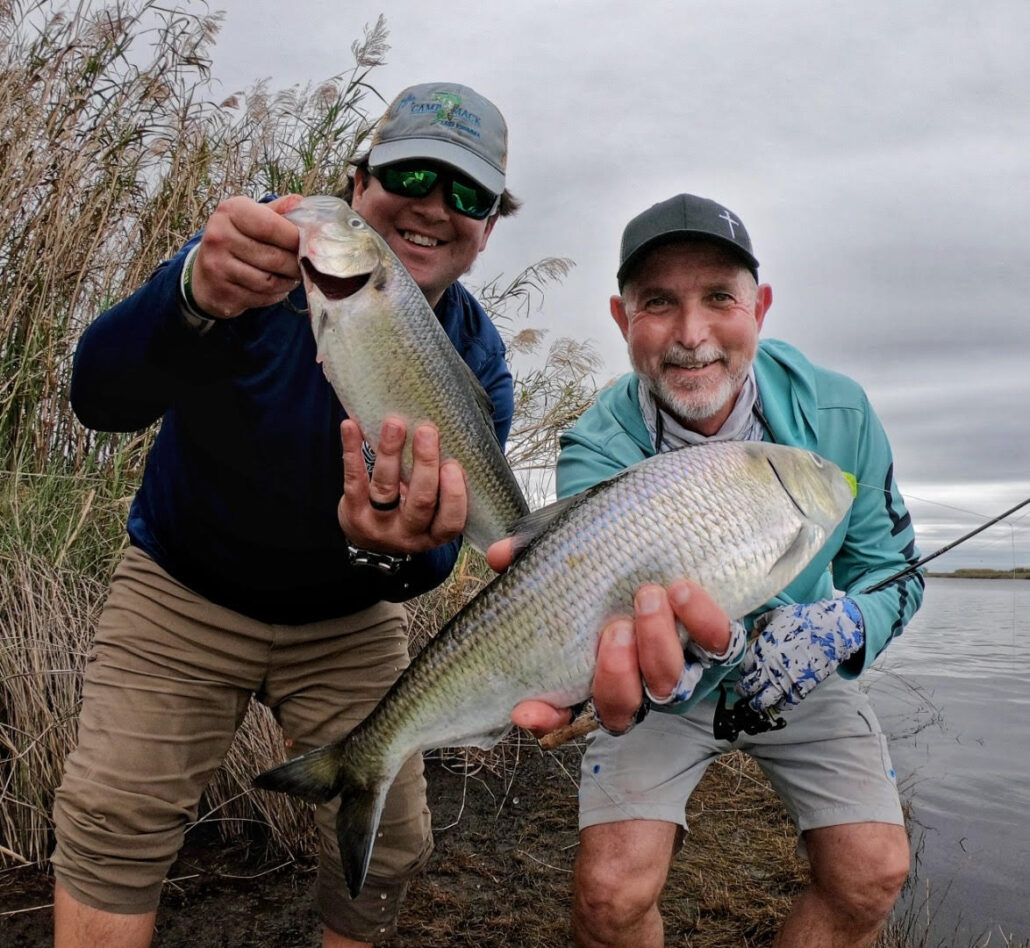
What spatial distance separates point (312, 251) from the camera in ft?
7.32

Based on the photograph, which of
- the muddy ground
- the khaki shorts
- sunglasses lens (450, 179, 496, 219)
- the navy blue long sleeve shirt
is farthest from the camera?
the muddy ground

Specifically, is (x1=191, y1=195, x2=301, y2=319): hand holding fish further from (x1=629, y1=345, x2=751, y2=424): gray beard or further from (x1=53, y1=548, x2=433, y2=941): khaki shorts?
(x1=629, y1=345, x2=751, y2=424): gray beard

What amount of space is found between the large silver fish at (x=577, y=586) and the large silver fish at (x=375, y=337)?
0.49 meters

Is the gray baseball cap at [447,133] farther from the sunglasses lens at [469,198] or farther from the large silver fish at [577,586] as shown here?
the large silver fish at [577,586]

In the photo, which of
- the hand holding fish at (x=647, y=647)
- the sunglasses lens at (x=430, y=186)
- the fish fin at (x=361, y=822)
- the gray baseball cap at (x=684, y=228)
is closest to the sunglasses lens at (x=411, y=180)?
the sunglasses lens at (x=430, y=186)

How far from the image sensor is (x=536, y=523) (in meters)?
2.35

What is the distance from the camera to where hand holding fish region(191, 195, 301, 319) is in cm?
205

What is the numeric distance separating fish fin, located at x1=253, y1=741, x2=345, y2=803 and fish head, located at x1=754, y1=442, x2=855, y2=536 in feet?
Result: 4.78

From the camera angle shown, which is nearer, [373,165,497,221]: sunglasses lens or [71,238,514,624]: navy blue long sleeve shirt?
[71,238,514,624]: navy blue long sleeve shirt

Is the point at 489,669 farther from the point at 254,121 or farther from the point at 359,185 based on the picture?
the point at 254,121

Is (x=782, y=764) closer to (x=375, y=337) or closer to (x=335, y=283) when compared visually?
(x=375, y=337)

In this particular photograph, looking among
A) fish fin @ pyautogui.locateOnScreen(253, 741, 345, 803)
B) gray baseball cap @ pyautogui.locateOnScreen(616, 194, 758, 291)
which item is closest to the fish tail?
fish fin @ pyautogui.locateOnScreen(253, 741, 345, 803)

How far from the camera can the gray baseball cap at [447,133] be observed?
298 centimetres

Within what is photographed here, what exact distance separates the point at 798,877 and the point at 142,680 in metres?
3.05
